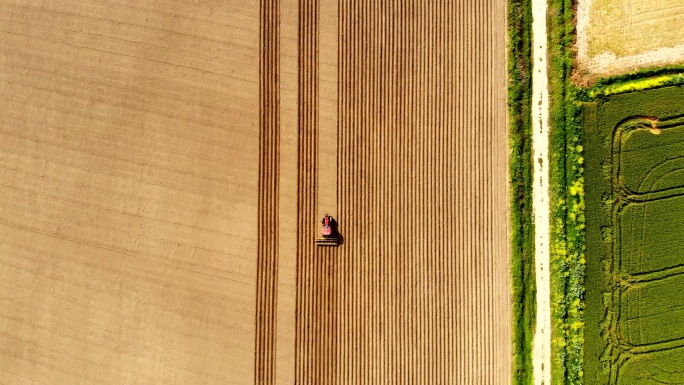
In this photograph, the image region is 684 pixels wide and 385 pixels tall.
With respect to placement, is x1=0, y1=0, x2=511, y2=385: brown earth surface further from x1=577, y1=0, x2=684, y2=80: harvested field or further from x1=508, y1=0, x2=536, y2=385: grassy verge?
x1=577, y1=0, x2=684, y2=80: harvested field

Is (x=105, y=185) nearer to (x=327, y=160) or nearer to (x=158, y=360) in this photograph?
(x=158, y=360)

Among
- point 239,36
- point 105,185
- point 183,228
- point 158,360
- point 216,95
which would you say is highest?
point 239,36

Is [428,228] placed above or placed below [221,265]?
above

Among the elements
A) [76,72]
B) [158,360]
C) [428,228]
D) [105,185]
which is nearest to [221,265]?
[158,360]

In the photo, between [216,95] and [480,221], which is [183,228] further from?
[480,221]

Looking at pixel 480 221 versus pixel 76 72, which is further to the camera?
pixel 76 72
